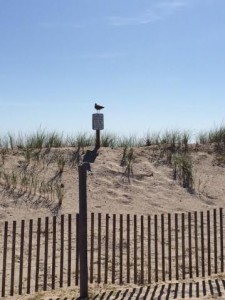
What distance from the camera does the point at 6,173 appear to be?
38.4 feet

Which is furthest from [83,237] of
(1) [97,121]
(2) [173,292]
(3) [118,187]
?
(1) [97,121]

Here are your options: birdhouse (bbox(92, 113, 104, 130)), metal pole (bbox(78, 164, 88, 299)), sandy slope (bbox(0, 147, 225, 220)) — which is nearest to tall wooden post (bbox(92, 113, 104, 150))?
birdhouse (bbox(92, 113, 104, 130))

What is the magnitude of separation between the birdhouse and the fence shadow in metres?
7.03

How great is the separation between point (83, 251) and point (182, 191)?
662 cm

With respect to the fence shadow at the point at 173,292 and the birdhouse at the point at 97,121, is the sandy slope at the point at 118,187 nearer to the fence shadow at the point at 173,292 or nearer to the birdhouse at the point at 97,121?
the birdhouse at the point at 97,121

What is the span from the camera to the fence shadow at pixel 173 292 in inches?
244

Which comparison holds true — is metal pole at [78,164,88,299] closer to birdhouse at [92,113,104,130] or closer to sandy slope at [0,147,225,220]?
sandy slope at [0,147,225,220]

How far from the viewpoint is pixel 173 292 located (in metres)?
6.38

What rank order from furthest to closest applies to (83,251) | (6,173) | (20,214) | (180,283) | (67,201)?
(6,173), (67,201), (20,214), (180,283), (83,251)

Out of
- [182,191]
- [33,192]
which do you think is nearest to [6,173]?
[33,192]

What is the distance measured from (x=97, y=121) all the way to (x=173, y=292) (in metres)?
7.47

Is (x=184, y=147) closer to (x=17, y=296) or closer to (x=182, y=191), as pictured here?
(x=182, y=191)

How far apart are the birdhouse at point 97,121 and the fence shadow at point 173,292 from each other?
703 centimetres

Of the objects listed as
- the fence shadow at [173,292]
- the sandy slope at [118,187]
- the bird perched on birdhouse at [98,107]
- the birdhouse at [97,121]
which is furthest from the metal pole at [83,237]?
the bird perched on birdhouse at [98,107]
